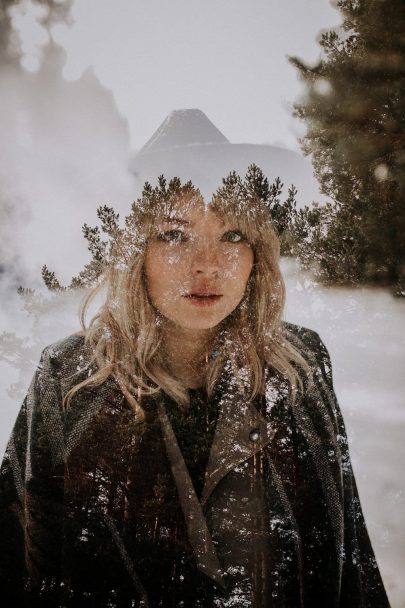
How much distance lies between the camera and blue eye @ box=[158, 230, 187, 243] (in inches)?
66.5

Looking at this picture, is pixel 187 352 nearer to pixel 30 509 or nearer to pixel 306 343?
pixel 306 343

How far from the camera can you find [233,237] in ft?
5.90

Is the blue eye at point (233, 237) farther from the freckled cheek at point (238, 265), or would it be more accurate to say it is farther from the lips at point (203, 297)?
the lips at point (203, 297)

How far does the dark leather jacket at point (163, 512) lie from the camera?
4.81 feet

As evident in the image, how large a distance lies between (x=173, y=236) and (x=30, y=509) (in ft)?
4.58
